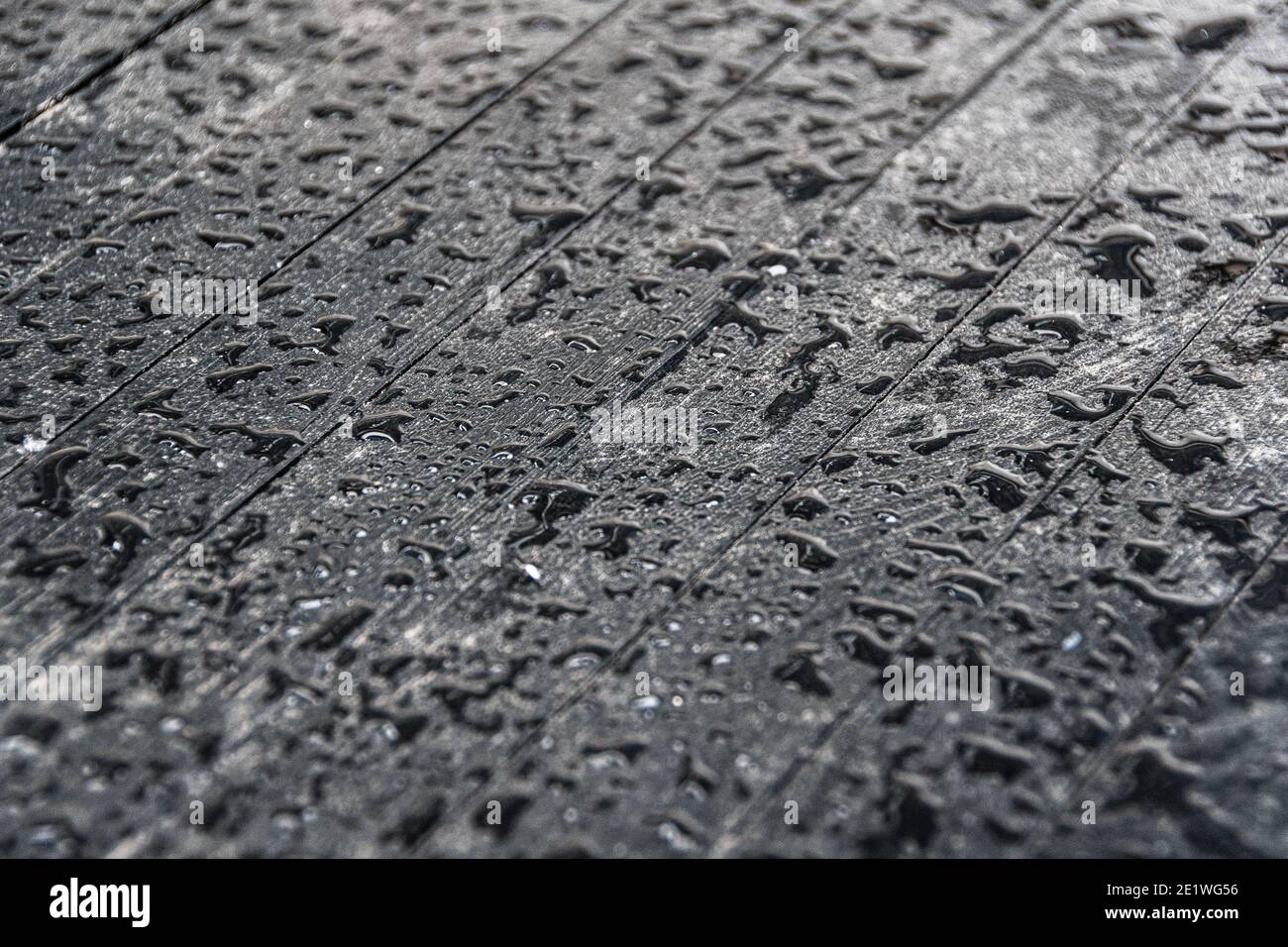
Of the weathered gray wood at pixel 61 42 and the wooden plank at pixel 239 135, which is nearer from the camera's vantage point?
the wooden plank at pixel 239 135

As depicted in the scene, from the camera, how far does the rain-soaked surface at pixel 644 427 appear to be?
0.77m

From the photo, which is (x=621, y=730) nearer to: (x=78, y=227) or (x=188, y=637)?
(x=188, y=637)

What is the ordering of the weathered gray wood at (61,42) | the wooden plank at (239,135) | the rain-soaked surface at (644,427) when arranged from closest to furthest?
A: 1. the rain-soaked surface at (644,427)
2. the wooden plank at (239,135)
3. the weathered gray wood at (61,42)

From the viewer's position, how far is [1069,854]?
2.40 feet

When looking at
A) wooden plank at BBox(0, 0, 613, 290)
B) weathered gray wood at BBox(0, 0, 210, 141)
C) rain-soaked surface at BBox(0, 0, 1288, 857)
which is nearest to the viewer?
rain-soaked surface at BBox(0, 0, 1288, 857)

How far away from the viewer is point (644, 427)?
3.22ft

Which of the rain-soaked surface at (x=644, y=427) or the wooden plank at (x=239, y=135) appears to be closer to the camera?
the rain-soaked surface at (x=644, y=427)

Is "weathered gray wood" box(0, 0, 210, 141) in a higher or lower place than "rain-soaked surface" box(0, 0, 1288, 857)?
higher

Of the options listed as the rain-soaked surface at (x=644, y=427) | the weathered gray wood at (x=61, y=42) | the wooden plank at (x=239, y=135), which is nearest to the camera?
the rain-soaked surface at (x=644, y=427)

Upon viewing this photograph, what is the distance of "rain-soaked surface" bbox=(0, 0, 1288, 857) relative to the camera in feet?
2.53

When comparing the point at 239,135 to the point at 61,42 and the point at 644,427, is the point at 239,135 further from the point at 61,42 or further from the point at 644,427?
the point at 644,427

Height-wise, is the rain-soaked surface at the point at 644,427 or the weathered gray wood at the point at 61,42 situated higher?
the weathered gray wood at the point at 61,42

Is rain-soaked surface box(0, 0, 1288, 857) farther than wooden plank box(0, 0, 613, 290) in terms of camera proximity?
No
